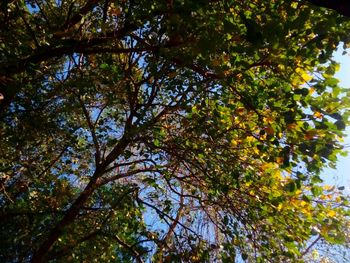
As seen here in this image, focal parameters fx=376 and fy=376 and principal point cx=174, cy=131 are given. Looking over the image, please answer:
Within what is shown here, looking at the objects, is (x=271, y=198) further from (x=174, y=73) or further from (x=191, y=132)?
(x=174, y=73)

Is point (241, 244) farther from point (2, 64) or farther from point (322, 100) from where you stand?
point (2, 64)

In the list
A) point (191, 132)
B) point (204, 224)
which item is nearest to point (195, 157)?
point (191, 132)

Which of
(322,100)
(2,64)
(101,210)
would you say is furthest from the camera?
(101,210)

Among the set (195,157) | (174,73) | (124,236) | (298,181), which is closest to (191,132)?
(195,157)

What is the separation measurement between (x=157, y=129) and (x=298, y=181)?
2759 mm

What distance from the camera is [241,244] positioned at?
5953 millimetres

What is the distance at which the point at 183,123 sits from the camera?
670 centimetres

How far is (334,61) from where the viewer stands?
446 cm

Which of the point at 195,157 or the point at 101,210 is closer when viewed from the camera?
the point at 195,157

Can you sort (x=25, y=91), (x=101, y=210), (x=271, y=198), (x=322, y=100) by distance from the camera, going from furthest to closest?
(x=101, y=210) → (x=25, y=91) → (x=271, y=198) → (x=322, y=100)

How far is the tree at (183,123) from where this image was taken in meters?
4.17

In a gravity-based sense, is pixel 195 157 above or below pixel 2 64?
above

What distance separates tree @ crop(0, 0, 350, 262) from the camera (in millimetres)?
4168

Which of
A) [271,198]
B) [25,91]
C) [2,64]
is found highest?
[25,91]
